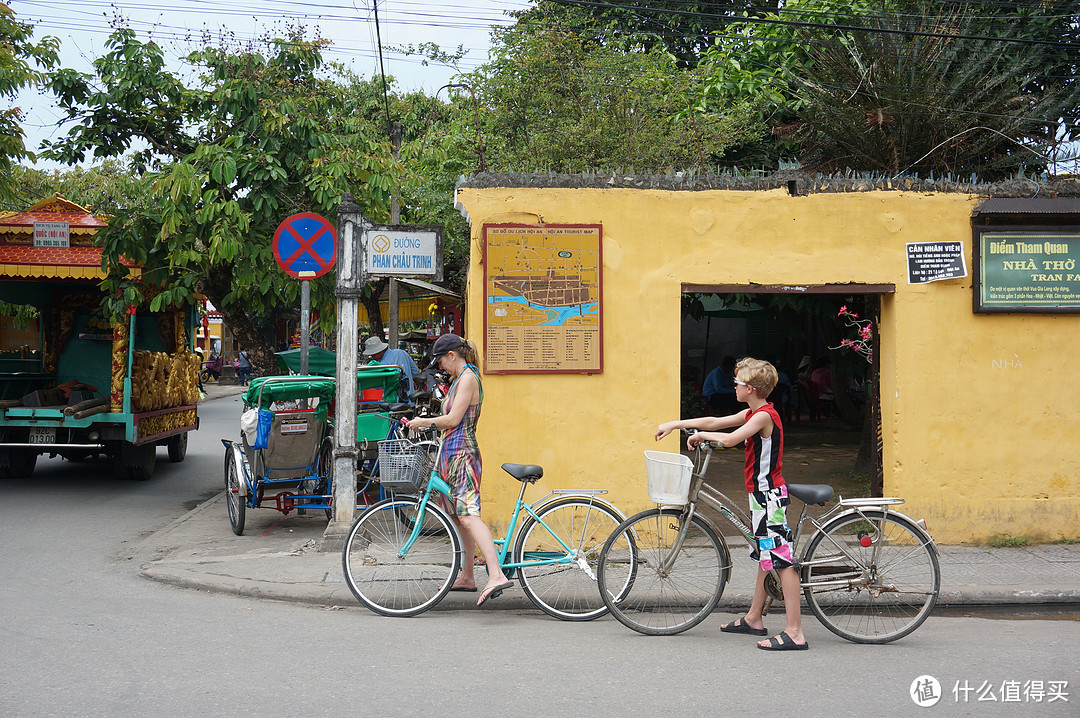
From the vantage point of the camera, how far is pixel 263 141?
9.80 meters

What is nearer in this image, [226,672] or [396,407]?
[226,672]

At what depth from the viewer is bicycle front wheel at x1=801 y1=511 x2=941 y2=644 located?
201 inches

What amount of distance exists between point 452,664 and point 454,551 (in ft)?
3.83

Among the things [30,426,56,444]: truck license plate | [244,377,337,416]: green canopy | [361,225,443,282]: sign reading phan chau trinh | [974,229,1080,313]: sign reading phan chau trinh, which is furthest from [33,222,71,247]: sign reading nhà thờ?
[974,229,1080,313]: sign reading phan chau trinh

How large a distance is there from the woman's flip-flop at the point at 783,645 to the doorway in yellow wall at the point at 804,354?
11.1 feet

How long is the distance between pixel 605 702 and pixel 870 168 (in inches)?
387

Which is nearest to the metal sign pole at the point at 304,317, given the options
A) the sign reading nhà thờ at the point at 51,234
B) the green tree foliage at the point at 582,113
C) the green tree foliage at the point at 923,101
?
the sign reading nhà thờ at the point at 51,234

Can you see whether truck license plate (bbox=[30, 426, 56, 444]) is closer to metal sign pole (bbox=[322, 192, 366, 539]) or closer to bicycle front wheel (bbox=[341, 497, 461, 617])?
metal sign pole (bbox=[322, 192, 366, 539])

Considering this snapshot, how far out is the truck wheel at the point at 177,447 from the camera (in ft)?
43.9

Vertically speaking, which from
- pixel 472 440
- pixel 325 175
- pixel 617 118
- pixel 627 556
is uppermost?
pixel 617 118

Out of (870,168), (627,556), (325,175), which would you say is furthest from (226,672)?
(870,168)

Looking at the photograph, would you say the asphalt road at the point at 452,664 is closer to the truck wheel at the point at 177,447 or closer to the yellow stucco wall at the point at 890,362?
the yellow stucco wall at the point at 890,362

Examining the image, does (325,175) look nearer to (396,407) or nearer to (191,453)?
(396,407)

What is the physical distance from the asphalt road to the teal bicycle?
0.18 metres
